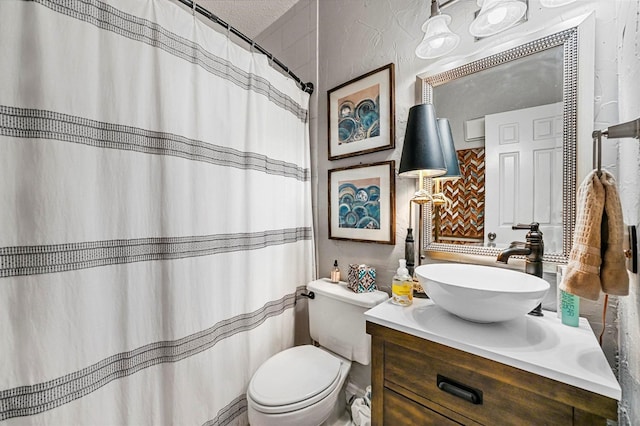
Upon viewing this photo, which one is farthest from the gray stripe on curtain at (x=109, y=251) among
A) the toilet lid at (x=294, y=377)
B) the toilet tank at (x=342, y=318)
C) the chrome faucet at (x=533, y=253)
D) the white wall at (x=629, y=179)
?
the white wall at (x=629, y=179)

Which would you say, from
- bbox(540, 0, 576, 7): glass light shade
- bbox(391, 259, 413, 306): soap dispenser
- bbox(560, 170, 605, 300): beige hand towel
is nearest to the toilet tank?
bbox(391, 259, 413, 306): soap dispenser

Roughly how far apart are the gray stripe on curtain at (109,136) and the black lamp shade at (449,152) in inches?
36.4

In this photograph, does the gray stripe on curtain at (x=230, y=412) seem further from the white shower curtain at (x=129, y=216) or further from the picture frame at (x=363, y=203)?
the picture frame at (x=363, y=203)

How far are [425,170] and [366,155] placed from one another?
461 mm

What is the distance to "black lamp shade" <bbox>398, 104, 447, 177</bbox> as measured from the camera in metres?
1.06

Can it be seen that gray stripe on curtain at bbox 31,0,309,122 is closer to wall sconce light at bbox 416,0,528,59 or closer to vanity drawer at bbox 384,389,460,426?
wall sconce light at bbox 416,0,528,59

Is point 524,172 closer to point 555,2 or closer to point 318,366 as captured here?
point 555,2

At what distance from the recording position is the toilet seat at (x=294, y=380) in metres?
1.00

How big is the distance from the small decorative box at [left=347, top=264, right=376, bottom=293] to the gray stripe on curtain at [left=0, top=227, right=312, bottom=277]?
548 mm

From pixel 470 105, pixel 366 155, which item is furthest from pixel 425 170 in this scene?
pixel 366 155

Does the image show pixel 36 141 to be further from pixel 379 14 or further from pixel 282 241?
pixel 379 14

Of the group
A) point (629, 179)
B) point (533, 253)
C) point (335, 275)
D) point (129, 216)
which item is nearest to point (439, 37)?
point (629, 179)

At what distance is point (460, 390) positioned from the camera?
730mm

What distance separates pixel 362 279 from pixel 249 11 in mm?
2061
